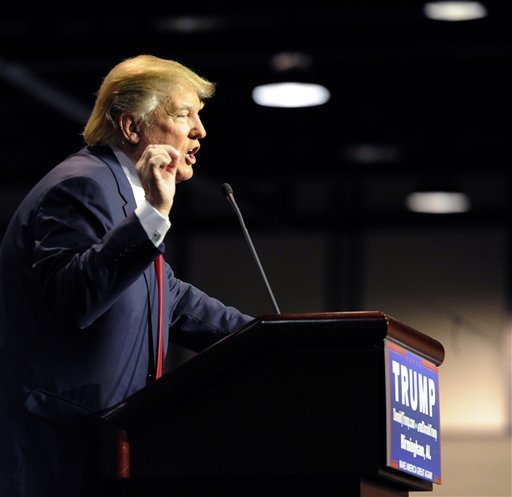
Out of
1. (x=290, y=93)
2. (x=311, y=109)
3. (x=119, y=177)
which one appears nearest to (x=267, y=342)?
(x=119, y=177)

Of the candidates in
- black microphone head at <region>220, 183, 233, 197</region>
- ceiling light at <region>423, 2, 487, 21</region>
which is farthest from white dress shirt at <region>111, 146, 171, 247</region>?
ceiling light at <region>423, 2, 487, 21</region>

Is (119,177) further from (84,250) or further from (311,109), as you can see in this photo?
(311,109)

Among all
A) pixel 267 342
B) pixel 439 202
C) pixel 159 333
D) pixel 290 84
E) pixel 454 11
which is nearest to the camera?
pixel 267 342

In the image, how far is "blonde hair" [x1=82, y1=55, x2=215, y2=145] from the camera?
2377mm

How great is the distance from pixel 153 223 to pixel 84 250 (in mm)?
137

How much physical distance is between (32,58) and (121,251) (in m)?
5.03

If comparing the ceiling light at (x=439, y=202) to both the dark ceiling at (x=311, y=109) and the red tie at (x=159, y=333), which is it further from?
the red tie at (x=159, y=333)

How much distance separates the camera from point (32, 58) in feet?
22.4

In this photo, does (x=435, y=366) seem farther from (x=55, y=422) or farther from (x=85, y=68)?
(x=85, y=68)

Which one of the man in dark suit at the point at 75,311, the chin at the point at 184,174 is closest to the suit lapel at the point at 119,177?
the man in dark suit at the point at 75,311

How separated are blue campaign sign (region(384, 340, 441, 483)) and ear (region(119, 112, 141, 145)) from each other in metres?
0.63

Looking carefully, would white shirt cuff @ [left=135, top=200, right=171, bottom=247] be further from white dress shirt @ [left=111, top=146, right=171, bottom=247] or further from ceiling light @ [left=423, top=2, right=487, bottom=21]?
ceiling light @ [left=423, top=2, right=487, bottom=21]

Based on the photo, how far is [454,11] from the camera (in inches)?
246

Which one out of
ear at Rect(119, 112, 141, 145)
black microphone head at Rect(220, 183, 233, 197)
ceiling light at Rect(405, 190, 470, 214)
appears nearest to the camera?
ear at Rect(119, 112, 141, 145)
